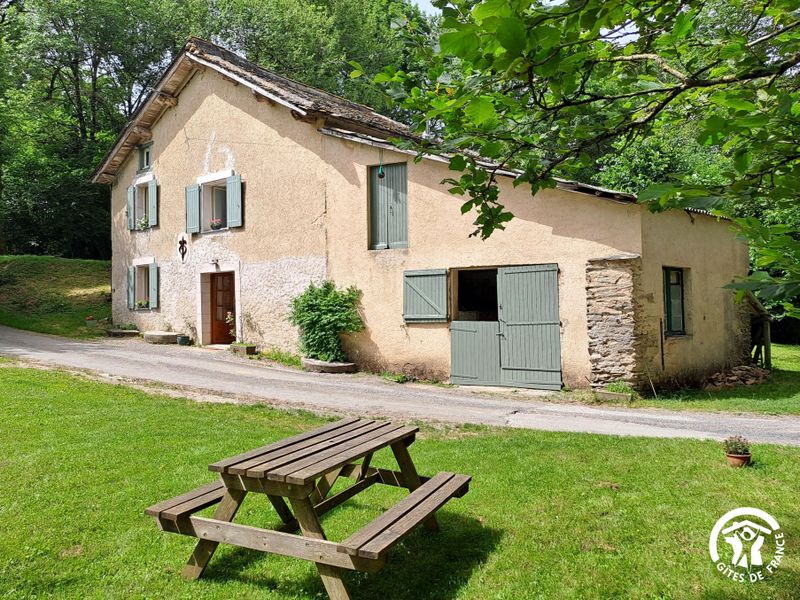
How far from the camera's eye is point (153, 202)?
17156 mm

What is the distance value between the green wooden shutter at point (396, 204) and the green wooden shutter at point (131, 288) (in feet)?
31.5

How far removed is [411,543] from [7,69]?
2344 centimetres

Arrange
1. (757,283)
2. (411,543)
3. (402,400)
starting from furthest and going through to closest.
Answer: (402,400) < (411,543) < (757,283)

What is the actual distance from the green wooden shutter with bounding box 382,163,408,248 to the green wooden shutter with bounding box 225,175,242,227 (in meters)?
4.43

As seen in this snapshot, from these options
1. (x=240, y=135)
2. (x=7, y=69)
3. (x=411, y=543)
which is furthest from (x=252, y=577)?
(x=7, y=69)

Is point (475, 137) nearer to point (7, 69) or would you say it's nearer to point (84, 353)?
point (84, 353)

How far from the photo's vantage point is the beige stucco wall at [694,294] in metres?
9.89

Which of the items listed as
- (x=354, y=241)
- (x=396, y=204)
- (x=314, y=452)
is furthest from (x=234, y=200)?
(x=314, y=452)

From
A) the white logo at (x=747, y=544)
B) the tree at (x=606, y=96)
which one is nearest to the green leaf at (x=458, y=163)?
the tree at (x=606, y=96)

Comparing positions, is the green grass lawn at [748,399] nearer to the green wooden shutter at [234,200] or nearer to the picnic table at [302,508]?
the picnic table at [302,508]

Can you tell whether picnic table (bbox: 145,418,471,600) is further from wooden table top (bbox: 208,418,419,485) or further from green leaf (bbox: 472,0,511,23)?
green leaf (bbox: 472,0,511,23)

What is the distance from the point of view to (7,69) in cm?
2006

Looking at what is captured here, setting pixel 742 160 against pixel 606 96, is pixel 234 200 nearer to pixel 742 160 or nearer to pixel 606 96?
pixel 606 96

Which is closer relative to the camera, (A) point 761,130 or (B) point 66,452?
(A) point 761,130
